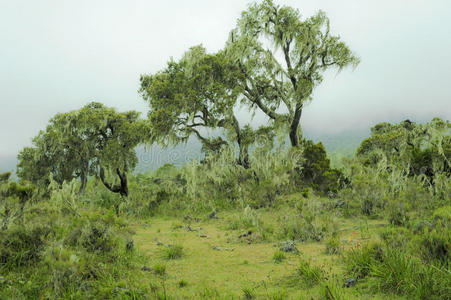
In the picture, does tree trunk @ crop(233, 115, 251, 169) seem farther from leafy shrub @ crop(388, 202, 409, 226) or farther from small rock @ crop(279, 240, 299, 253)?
small rock @ crop(279, 240, 299, 253)

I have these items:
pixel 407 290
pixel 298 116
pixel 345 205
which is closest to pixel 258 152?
pixel 298 116

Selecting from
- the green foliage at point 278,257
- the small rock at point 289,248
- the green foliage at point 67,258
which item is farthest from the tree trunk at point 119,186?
the green foliage at point 278,257

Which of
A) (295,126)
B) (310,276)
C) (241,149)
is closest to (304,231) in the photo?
(310,276)

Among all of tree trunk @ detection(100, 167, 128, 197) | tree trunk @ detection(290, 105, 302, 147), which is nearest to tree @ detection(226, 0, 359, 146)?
tree trunk @ detection(290, 105, 302, 147)

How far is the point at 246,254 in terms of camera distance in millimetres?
6074

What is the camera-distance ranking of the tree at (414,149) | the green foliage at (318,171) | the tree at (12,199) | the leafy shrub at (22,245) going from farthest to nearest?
the green foliage at (318,171) → the tree at (414,149) → the tree at (12,199) → the leafy shrub at (22,245)

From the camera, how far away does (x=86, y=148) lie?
1525 centimetres

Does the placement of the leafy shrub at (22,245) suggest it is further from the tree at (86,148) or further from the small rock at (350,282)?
the tree at (86,148)

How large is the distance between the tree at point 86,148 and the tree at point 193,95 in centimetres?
165

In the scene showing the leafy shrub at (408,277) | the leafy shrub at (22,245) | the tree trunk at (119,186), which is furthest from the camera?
the tree trunk at (119,186)

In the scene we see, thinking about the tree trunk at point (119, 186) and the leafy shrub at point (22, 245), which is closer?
the leafy shrub at point (22, 245)

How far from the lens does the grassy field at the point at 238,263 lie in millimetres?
3909

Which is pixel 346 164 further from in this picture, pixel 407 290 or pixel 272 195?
pixel 407 290

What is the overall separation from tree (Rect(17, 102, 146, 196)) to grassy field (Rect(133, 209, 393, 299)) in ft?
24.3
